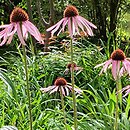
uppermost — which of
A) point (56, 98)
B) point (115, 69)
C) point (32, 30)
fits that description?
point (32, 30)

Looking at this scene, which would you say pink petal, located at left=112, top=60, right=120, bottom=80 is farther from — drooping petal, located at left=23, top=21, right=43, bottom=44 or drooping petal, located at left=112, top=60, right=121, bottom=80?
drooping petal, located at left=23, top=21, right=43, bottom=44

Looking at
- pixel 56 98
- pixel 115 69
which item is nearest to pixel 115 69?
pixel 115 69

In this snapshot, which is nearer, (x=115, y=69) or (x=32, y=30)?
(x=32, y=30)

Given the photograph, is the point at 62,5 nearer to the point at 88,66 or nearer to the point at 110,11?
the point at 110,11

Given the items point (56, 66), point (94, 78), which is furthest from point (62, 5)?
point (94, 78)

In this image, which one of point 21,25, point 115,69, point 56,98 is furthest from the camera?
point 56,98

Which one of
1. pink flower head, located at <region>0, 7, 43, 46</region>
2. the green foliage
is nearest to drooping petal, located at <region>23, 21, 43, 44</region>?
pink flower head, located at <region>0, 7, 43, 46</region>

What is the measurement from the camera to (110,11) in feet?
17.3

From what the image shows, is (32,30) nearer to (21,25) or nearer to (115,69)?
(21,25)

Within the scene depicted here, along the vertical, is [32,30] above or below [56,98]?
above

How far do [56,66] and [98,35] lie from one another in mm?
2347

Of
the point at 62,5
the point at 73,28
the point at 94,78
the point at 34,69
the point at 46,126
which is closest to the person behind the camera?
the point at 73,28

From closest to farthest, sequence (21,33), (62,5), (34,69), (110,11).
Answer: (21,33)
(34,69)
(110,11)
(62,5)

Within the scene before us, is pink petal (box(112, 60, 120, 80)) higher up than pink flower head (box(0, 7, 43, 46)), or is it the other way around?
pink flower head (box(0, 7, 43, 46))
